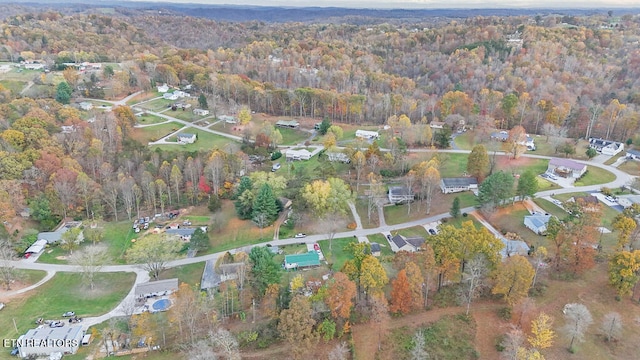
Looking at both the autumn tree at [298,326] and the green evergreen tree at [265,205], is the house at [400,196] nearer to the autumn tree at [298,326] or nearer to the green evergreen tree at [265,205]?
the green evergreen tree at [265,205]

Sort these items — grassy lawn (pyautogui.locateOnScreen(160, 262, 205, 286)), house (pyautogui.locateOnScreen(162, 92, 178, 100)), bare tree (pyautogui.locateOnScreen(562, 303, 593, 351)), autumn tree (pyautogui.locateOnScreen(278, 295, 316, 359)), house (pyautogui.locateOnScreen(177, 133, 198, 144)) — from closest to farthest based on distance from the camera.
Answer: bare tree (pyautogui.locateOnScreen(562, 303, 593, 351))
autumn tree (pyautogui.locateOnScreen(278, 295, 316, 359))
grassy lawn (pyautogui.locateOnScreen(160, 262, 205, 286))
house (pyautogui.locateOnScreen(177, 133, 198, 144))
house (pyautogui.locateOnScreen(162, 92, 178, 100))

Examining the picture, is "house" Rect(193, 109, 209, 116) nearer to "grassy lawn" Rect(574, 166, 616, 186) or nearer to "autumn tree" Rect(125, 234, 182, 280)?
"autumn tree" Rect(125, 234, 182, 280)

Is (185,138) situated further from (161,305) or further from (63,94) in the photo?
(161,305)

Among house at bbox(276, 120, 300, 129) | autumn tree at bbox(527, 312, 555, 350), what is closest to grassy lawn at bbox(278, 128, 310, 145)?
house at bbox(276, 120, 300, 129)

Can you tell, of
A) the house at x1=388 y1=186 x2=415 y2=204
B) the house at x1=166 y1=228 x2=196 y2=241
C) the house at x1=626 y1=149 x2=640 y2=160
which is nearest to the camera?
the house at x1=166 y1=228 x2=196 y2=241

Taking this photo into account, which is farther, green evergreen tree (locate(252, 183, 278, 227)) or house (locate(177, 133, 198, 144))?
house (locate(177, 133, 198, 144))

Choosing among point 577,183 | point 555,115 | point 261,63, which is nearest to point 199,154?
point 577,183
